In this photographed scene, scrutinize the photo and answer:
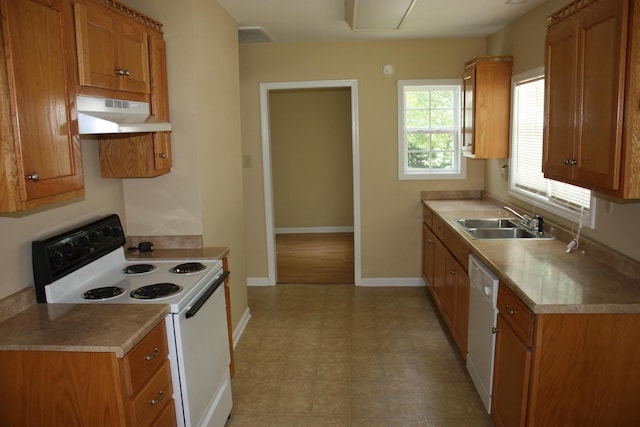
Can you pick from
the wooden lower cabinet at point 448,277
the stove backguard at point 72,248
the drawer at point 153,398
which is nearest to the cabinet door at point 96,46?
the stove backguard at point 72,248

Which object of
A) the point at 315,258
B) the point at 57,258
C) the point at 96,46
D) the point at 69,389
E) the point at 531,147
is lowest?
the point at 315,258

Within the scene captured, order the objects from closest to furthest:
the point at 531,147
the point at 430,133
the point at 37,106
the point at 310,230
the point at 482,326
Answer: the point at 37,106 → the point at 482,326 → the point at 531,147 → the point at 430,133 → the point at 310,230

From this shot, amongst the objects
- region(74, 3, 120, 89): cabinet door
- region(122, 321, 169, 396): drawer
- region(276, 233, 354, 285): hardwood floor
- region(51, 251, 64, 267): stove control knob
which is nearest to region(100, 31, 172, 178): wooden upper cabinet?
region(74, 3, 120, 89): cabinet door

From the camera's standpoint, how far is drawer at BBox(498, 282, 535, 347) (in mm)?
2127

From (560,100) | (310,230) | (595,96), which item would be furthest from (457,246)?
(310,230)

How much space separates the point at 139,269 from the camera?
270 centimetres

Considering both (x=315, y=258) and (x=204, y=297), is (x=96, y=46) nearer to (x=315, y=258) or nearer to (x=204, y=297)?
(x=204, y=297)

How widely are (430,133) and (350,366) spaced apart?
8.46 ft

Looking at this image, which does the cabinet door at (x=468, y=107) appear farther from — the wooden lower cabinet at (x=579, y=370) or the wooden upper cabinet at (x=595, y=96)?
the wooden lower cabinet at (x=579, y=370)

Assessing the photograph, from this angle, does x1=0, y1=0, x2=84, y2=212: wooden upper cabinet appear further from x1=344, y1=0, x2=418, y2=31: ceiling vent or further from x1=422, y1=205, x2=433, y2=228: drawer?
x1=422, y1=205, x2=433, y2=228: drawer

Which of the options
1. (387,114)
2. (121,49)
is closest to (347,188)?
(387,114)

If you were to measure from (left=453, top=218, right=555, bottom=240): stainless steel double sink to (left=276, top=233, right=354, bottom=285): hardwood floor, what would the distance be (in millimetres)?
1802

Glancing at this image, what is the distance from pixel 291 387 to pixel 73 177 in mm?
1940

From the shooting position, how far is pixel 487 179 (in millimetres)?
4840
